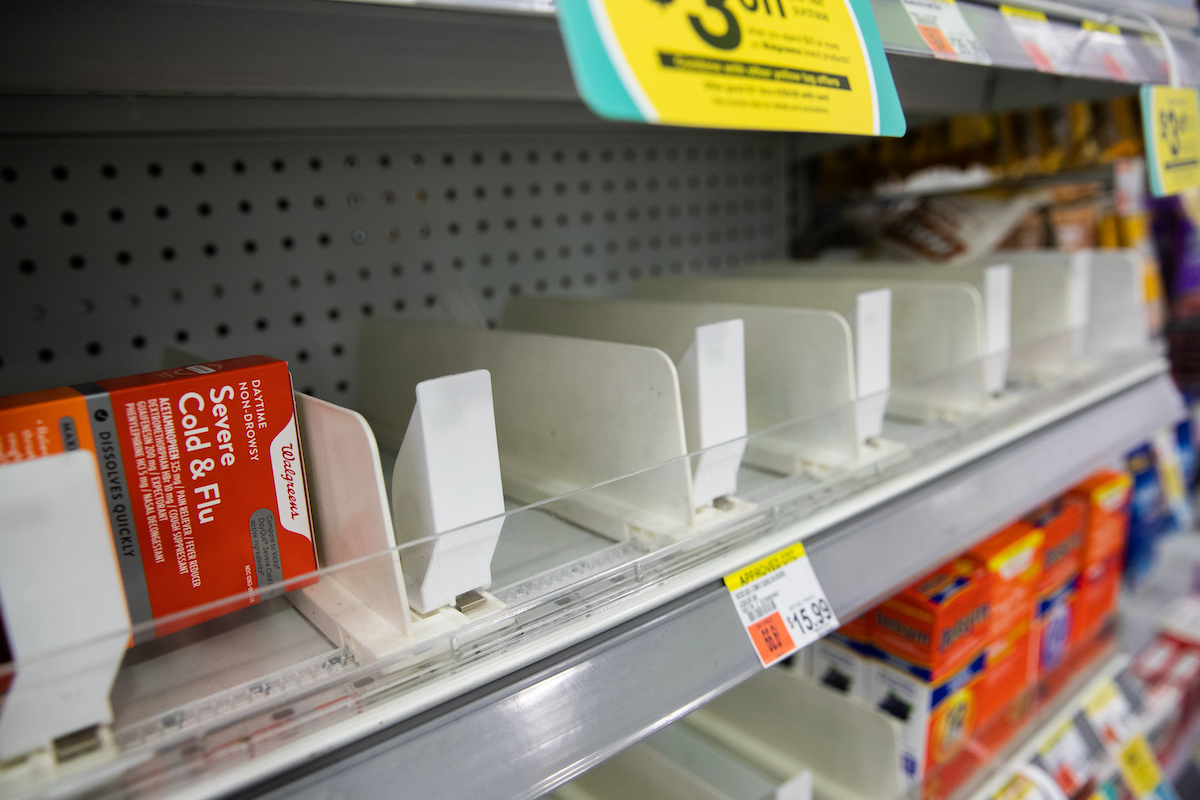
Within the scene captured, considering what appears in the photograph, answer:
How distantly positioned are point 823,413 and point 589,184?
734mm

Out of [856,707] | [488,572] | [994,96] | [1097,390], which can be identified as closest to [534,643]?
[488,572]

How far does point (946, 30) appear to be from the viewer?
0.80 metres

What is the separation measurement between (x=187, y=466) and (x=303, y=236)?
2.01 feet

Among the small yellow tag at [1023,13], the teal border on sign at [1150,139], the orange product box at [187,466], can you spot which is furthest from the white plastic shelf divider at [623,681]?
the small yellow tag at [1023,13]

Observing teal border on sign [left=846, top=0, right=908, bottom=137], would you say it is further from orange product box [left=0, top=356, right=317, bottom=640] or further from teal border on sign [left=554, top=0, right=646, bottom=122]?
orange product box [left=0, top=356, right=317, bottom=640]

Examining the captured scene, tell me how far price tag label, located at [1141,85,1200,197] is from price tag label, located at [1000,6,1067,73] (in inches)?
8.3

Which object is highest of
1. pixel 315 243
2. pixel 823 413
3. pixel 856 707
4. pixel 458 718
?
pixel 315 243

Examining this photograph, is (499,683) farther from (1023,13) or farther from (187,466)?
(1023,13)

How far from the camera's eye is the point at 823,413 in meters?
0.86

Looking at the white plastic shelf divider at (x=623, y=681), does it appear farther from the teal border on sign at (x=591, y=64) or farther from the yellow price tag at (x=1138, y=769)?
the yellow price tag at (x=1138, y=769)

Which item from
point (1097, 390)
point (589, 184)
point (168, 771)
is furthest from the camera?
point (589, 184)

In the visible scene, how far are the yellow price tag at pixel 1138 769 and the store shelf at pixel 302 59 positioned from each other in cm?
126

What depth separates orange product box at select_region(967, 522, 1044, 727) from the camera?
3.96 ft

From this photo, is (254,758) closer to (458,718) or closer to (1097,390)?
(458,718)
